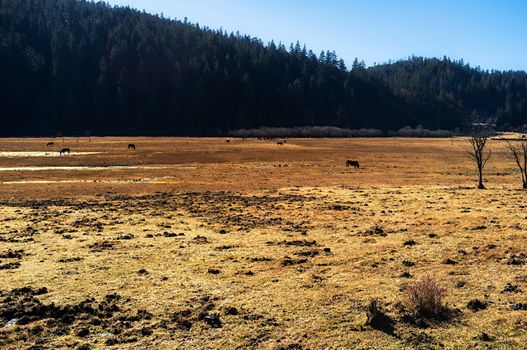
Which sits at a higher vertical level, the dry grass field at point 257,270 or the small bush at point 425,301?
the small bush at point 425,301

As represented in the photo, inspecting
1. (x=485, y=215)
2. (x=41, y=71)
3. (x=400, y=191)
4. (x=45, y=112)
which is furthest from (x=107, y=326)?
(x=41, y=71)

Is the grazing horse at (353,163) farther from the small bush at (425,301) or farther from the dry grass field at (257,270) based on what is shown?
the small bush at (425,301)

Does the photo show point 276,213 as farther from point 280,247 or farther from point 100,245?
point 100,245

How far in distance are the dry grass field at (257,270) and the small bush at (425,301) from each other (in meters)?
0.24

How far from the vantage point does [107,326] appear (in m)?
10.6

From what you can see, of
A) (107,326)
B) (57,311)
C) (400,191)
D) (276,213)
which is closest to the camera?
(107,326)

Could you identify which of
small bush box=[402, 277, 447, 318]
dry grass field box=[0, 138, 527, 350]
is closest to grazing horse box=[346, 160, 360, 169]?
dry grass field box=[0, 138, 527, 350]

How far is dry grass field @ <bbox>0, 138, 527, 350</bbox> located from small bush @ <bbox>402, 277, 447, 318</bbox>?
0.24 m

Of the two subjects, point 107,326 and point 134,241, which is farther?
point 134,241

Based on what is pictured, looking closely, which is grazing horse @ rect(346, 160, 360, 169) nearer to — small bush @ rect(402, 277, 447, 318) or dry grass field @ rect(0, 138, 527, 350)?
dry grass field @ rect(0, 138, 527, 350)

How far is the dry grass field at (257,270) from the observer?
33.3 ft

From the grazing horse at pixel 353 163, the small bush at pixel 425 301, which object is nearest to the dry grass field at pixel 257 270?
the small bush at pixel 425 301

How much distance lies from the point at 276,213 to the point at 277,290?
14254 mm

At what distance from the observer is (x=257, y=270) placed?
15.0 meters
